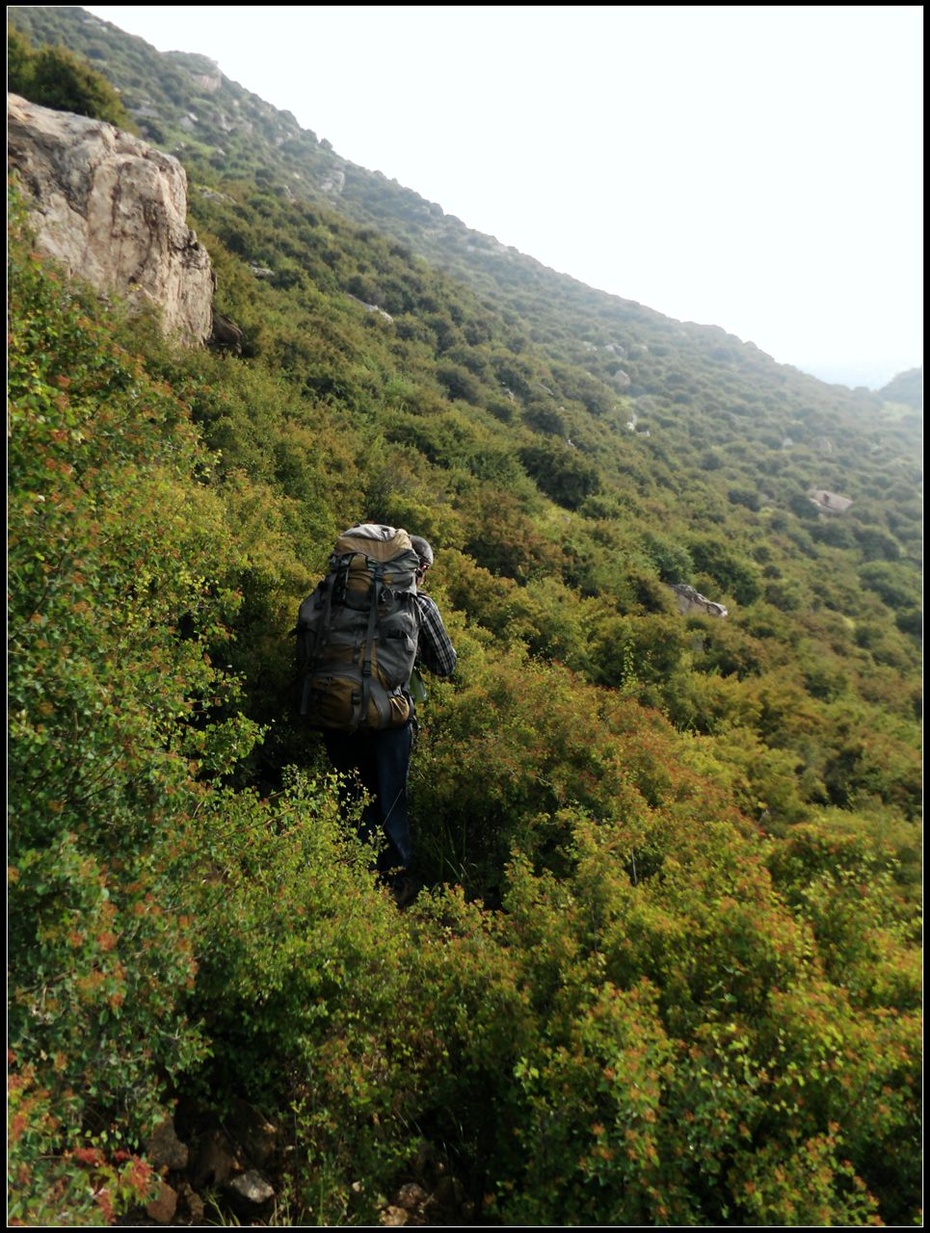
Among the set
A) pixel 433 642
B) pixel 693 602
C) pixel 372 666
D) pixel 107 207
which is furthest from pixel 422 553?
pixel 693 602

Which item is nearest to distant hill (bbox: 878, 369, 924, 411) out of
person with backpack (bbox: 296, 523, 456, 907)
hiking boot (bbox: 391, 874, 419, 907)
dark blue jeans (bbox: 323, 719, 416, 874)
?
person with backpack (bbox: 296, 523, 456, 907)

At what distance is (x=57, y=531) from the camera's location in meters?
2.41

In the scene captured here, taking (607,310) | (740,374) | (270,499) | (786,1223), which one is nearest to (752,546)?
(270,499)

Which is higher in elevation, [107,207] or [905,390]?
[905,390]

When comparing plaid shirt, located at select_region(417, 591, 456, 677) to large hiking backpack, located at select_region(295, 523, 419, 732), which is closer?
large hiking backpack, located at select_region(295, 523, 419, 732)

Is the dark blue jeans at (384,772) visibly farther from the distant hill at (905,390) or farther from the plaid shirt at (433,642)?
the distant hill at (905,390)

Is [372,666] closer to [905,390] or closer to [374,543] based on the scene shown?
[374,543]

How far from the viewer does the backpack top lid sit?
439cm

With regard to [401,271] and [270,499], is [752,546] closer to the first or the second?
[401,271]

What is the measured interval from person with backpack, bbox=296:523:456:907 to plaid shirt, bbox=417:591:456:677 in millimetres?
11

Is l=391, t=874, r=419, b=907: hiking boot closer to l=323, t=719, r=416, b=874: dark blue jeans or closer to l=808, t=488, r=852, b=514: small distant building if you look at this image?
l=323, t=719, r=416, b=874: dark blue jeans

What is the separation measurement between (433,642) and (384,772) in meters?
0.98

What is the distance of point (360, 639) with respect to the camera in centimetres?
419

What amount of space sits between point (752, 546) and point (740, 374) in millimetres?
46876
